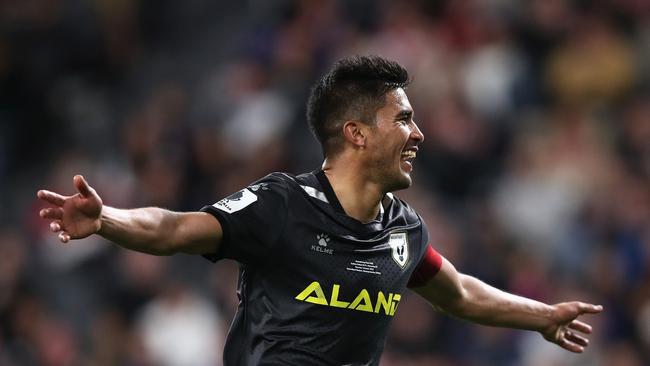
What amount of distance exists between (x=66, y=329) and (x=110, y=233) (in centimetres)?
667

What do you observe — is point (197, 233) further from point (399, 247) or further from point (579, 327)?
point (579, 327)

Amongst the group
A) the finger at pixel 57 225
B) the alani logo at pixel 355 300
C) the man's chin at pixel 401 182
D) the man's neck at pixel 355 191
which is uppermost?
the man's chin at pixel 401 182

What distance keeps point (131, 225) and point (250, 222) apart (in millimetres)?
Result: 538

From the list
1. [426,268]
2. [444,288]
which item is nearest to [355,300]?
[426,268]

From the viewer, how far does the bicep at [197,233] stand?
17.0 ft

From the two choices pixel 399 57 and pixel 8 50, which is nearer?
pixel 399 57

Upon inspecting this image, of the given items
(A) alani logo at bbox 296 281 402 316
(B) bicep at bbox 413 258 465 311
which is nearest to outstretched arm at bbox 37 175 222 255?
(A) alani logo at bbox 296 281 402 316

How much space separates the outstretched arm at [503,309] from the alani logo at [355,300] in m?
0.58

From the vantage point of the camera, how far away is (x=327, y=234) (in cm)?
555

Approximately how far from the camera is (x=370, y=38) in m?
12.3

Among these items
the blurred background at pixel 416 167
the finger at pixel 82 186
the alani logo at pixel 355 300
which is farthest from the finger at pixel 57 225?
the blurred background at pixel 416 167

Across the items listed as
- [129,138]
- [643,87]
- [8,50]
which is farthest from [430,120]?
[8,50]

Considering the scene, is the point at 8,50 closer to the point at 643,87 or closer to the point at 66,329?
the point at 66,329

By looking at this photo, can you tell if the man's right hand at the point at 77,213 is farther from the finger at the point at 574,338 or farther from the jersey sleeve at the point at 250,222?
the finger at the point at 574,338
